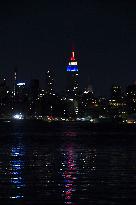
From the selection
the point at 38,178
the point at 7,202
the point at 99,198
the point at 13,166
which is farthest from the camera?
the point at 13,166

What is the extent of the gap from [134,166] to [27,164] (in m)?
8.30

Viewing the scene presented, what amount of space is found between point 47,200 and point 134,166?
18.5 meters

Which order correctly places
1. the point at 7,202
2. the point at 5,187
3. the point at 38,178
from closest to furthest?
the point at 7,202 < the point at 5,187 < the point at 38,178

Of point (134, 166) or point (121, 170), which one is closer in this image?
point (121, 170)

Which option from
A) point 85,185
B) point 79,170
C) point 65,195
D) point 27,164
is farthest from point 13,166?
point 65,195

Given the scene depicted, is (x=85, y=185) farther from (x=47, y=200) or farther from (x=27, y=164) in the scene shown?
(x=27, y=164)

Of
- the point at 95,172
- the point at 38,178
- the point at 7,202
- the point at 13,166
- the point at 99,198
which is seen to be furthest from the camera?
the point at 13,166

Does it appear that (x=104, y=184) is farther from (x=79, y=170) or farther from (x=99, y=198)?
(x=79, y=170)

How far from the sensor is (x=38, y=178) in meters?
37.3

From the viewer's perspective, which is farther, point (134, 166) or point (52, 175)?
point (134, 166)

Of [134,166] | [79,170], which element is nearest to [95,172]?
[79,170]

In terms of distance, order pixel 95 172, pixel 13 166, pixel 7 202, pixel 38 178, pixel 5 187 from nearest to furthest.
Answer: pixel 7 202 < pixel 5 187 < pixel 38 178 < pixel 95 172 < pixel 13 166

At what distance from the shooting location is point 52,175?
1549 inches

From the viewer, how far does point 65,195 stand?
30.1 m
